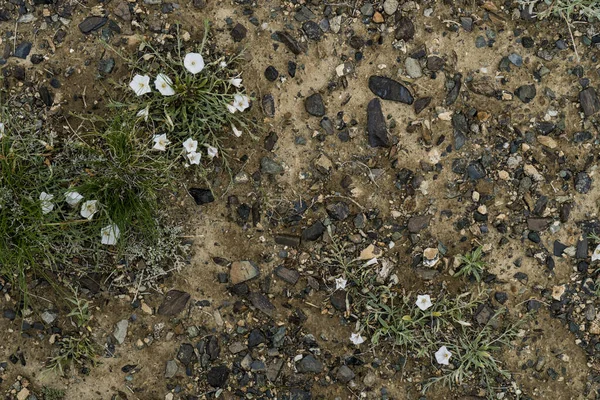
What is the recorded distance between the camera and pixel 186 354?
504cm

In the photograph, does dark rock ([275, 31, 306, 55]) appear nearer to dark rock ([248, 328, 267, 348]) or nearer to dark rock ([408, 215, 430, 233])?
dark rock ([408, 215, 430, 233])

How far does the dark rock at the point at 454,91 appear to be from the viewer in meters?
5.05

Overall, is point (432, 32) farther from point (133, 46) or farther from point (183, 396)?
point (183, 396)

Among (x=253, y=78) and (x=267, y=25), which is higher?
(x=267, y=25)

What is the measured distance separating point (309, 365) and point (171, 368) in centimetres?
110

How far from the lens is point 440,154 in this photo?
5.07 meters

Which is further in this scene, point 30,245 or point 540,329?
point 540,329

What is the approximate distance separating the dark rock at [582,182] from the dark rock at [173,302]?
326 cm

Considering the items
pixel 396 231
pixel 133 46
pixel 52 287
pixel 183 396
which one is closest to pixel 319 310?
pixel 396 231

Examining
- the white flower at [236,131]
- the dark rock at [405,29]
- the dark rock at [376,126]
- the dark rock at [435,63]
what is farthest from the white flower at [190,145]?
the dark rock at [435,63]

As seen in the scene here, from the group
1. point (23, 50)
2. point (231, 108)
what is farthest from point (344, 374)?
point (23, 50)

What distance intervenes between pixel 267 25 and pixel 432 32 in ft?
4.33

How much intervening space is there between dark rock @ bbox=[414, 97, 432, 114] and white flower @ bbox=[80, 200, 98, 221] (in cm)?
260

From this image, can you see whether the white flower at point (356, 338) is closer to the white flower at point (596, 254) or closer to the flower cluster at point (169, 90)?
the flower cluster at point (169, 90)
